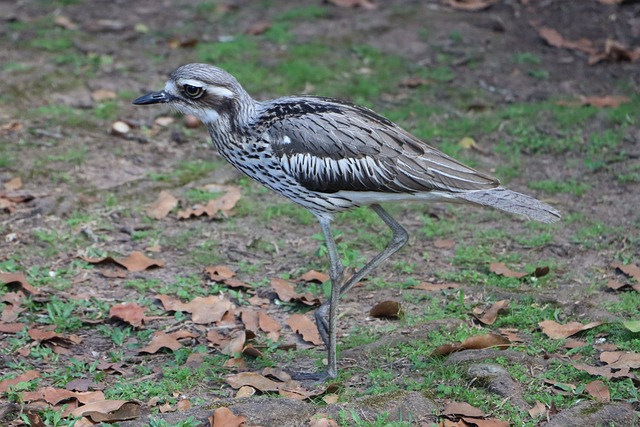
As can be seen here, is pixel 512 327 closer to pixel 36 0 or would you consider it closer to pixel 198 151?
pixel 198 151

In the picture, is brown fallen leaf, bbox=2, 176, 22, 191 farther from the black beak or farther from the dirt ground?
the black beak

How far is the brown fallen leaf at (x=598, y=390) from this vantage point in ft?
14.8

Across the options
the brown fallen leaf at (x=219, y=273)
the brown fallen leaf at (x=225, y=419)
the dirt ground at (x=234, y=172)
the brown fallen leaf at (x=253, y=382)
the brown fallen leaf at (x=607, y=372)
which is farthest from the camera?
the brown fallen leaf at (x=219, y=273)

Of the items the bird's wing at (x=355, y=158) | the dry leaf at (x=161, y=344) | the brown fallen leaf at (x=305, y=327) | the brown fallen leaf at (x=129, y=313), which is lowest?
the brown fallen leaf at (x=305, y=327)

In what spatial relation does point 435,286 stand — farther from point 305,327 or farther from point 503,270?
point 305,327

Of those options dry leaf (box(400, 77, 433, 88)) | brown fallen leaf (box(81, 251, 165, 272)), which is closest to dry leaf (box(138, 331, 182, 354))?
brown fallen leaf (box(81, 251, 165, 272))

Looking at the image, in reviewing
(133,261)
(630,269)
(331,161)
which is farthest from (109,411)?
(630,269)

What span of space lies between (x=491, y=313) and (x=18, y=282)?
2752 millimetres

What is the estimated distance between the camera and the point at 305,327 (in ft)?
18.1

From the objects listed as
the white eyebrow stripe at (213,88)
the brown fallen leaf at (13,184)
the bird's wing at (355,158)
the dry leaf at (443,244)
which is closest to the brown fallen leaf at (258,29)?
the brown fallen leaf at (13,184)

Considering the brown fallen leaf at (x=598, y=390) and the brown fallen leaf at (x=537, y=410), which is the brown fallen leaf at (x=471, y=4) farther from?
the brown fallen leaf at (x=537, y=410)

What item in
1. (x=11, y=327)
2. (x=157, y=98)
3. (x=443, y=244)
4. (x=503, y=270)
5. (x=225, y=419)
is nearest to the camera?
(x=225, y=419)

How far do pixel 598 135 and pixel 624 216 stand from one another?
1.33 meters

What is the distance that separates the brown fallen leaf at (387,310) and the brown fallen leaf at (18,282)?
1990 mm
